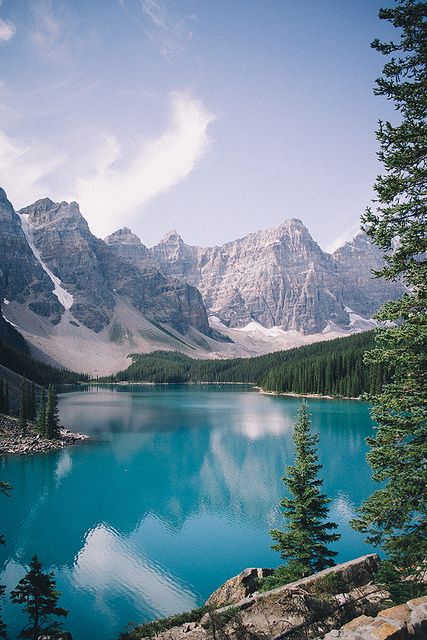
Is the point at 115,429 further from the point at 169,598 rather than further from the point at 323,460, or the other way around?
the point at 169,598

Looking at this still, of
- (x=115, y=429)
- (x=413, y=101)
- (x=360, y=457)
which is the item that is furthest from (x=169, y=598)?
(x=115, y=429)

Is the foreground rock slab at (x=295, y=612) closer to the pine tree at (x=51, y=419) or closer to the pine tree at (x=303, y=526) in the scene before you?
the pine tree at (x=303, y=526)

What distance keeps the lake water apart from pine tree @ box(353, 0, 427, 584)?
12.7 m

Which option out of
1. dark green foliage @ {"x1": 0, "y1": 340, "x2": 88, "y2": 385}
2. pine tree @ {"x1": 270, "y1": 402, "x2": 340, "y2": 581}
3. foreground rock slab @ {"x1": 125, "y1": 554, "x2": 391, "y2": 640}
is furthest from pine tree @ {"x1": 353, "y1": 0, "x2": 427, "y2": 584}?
dark green foliage @ {"x1": 0, "y1": 340, "x2": 88, "y2": 385}

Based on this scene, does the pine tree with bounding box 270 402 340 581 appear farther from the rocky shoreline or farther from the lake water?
the rocky shoreline

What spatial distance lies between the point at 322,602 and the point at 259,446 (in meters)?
43.3

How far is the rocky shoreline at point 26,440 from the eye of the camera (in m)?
49.2

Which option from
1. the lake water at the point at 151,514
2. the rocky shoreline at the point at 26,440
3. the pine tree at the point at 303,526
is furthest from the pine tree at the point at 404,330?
the rocky shoreline at the point at 26,440

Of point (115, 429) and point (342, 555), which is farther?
point (115, 429)

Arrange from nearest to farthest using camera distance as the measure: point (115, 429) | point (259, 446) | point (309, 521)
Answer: point (309, 521) < point (259, 446) < point (115, 429)

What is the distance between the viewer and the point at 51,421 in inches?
2170

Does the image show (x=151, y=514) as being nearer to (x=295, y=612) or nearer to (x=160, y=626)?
(x=160, y=626)

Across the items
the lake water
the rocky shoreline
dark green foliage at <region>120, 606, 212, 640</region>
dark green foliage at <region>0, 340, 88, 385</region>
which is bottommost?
the lake water

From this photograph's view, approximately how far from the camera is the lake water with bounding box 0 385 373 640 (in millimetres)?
19875
